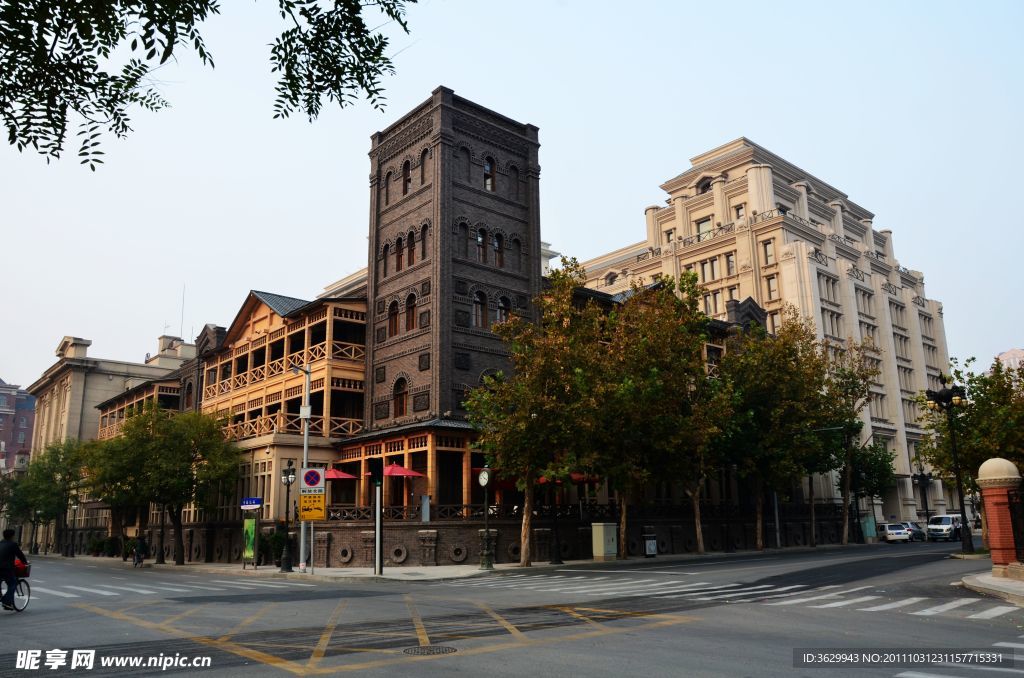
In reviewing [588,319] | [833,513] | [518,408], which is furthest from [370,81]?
[833,513]

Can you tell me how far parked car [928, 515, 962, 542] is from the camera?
185ft

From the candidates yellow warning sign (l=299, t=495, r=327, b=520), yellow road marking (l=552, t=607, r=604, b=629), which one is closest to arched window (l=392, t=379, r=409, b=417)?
yellow warning sign (l=299, t=495, r=327, b=520)

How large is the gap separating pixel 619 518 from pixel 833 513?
79.6 ft

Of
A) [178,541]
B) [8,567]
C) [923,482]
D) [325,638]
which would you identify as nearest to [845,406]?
[923,482]

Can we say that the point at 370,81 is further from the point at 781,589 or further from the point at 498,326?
the point at 498,326

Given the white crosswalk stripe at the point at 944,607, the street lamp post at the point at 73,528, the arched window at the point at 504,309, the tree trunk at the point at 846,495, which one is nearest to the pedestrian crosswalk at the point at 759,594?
the white crosswalk stripe at the point at 944,607

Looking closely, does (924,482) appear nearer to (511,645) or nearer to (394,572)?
(394,572)

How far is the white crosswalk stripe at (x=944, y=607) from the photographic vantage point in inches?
559

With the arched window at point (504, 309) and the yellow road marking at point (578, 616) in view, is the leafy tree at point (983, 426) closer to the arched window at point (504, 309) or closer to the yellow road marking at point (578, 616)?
the arched window at point (504, 309)

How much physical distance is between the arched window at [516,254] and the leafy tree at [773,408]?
12.5 m

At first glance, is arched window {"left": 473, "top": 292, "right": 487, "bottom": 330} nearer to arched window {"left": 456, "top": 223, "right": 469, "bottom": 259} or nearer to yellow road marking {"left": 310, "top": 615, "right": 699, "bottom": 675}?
arched window {"left": 456, "top": 223, "right": 469, "bottom": 259}

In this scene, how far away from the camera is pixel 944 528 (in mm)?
56375

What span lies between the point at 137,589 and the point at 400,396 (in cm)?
1851

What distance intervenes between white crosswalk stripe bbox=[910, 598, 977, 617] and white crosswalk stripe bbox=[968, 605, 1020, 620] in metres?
0.61
